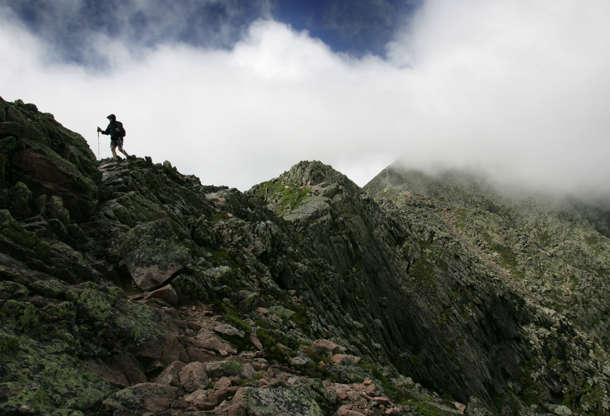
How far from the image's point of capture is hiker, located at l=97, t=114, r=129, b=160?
29.4 m

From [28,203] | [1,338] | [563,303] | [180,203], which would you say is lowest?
[563,303]

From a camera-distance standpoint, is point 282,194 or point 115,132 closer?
point 115,132

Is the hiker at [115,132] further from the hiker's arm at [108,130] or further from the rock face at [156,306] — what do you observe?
the rock face at [156,306]

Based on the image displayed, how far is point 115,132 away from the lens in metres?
29.7

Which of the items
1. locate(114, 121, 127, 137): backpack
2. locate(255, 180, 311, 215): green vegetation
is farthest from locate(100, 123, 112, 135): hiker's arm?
locate(255, 180, 311, 215): green vegetation

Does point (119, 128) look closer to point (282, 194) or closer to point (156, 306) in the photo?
point (156, 306)

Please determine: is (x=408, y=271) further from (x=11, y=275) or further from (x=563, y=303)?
(x=563, y=303)

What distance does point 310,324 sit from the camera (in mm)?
23500

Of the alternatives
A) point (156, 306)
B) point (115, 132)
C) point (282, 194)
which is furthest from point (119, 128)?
point (282, 194)

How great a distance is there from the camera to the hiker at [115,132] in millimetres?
29422

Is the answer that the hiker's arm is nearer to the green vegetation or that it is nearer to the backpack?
the backpack

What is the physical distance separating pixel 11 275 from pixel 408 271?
76.2 meters

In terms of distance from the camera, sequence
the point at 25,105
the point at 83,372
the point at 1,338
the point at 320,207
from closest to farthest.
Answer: the point at 1,338
the point at 83,372
the point at 25,105
the point at 320,207

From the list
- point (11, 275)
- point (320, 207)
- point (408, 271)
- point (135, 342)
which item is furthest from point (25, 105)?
point (408, 271)
